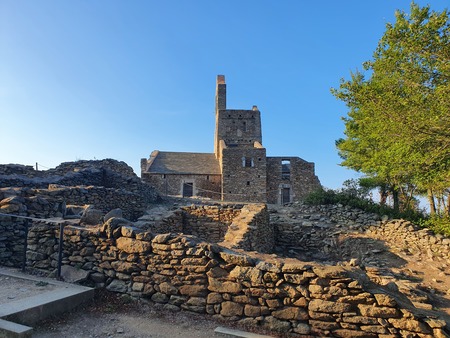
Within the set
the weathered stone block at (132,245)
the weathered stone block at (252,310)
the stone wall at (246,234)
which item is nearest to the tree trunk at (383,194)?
the stone wall at (246,234)

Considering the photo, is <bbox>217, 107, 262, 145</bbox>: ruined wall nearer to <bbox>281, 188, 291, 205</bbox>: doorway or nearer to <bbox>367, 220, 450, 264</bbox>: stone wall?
<bbox>281, 188, 291, 205</bbox>: doorway

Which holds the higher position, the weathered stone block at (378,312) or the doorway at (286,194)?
the doorway at (286,194)

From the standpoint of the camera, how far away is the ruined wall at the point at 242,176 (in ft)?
98.7

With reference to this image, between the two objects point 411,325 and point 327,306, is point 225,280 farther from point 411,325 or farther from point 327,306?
point 411,325

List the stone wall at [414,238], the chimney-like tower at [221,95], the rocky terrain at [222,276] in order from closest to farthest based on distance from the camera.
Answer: the rocky terrain at [222,276], the stone wall at [414,238], the chimney-like tower at [221,95]

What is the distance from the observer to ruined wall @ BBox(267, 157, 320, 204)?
31.3 m

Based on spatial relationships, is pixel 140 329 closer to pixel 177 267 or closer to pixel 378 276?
pixel 177 267

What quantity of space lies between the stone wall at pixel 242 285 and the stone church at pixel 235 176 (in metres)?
23.9

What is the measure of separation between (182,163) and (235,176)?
583 centimetres

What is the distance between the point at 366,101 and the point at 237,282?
8698mm

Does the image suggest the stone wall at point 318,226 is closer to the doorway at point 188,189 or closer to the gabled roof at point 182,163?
the doorway at point 188,189

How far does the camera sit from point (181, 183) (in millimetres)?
29547

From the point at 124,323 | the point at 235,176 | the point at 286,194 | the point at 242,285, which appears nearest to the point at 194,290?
the point at 242,285

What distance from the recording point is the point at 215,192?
30359 millimetres
